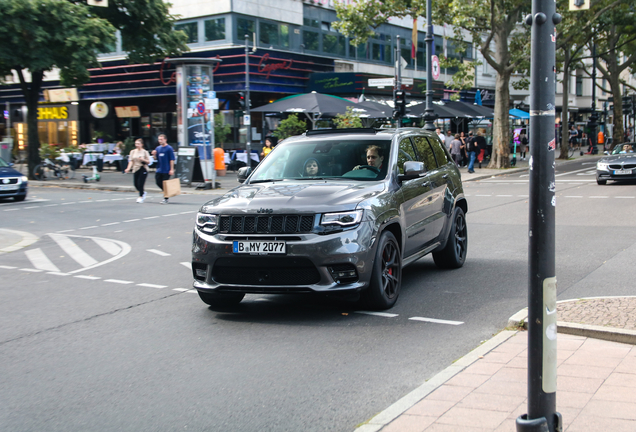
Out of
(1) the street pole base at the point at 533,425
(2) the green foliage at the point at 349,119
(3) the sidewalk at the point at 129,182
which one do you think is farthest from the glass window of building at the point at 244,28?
(1) the street pole base at the point at 533,425

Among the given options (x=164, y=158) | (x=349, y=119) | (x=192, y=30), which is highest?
(x=192, y=30)

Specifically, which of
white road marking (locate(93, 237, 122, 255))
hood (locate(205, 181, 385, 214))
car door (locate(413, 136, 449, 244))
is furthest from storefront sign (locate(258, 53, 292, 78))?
hood (locate(205, 181, 385, 214))

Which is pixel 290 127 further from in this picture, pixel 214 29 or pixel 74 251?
pixel 74 251

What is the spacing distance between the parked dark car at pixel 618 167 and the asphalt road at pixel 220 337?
460 inches

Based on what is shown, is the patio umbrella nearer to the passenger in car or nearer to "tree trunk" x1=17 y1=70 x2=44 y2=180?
"tree trunk" x1=17 y1=70 x2=44 y2=180

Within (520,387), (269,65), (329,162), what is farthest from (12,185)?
(520,387)

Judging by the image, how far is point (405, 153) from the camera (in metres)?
7.93

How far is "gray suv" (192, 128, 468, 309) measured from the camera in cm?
621

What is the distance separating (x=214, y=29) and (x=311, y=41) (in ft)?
19.5

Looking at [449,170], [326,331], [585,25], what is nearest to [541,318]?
[326,331]

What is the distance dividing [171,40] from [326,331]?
2623 cm

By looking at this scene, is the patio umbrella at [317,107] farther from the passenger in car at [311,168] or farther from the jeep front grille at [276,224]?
the jeep front grille at [276,224]

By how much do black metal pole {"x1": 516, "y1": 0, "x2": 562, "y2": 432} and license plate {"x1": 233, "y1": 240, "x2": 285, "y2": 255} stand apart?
3.07 metres

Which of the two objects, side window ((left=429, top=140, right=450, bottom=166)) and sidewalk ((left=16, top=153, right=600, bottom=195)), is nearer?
side window ((left=429, top=140, right=450, bottom=166))
